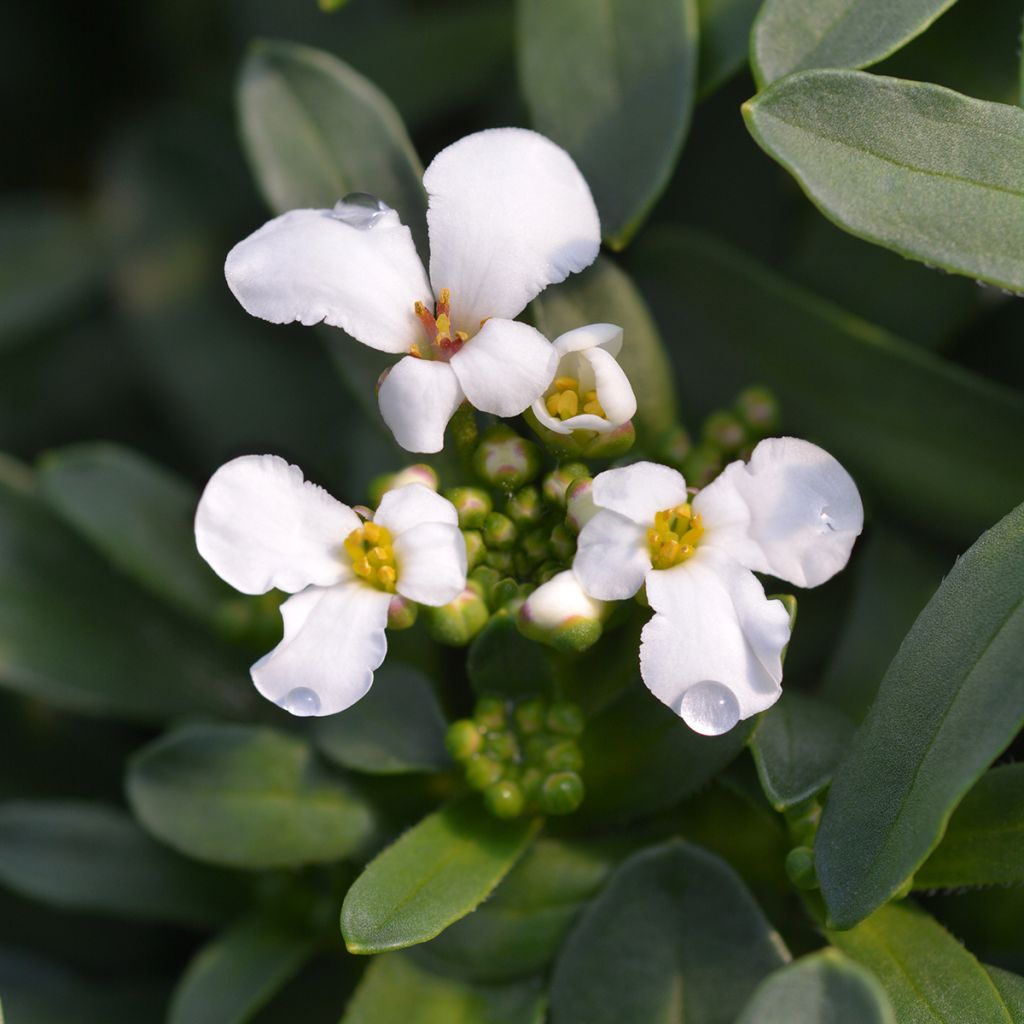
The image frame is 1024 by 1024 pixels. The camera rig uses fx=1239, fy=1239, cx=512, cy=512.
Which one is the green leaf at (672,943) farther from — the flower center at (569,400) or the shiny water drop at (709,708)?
the flower center at (569,400)

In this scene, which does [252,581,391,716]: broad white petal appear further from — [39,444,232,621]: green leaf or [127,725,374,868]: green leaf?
[39,444,232,621]: green leaf

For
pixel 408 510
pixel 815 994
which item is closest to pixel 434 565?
pixel 408 510

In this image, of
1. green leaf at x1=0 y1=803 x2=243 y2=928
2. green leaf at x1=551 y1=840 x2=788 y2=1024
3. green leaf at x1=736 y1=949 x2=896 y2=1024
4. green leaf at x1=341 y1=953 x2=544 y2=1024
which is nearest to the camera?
green leaf at x1=736 y1=949 x2=896 y2=1024

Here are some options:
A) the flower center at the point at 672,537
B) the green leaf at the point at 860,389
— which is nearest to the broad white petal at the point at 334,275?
the flower center at the point at 672,537

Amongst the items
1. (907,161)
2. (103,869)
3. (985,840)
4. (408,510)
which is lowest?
(103,869)

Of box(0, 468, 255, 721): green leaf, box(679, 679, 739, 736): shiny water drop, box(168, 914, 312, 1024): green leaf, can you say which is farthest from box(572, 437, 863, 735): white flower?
box(0, 468, 255, 721): green leaf

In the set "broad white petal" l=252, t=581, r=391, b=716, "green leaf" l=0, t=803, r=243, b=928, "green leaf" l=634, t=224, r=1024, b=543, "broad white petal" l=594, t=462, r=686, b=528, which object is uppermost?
"broad white petal" l=594, t=462, r=686, b=528

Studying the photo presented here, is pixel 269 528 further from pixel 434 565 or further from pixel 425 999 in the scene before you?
pixel 425 999
